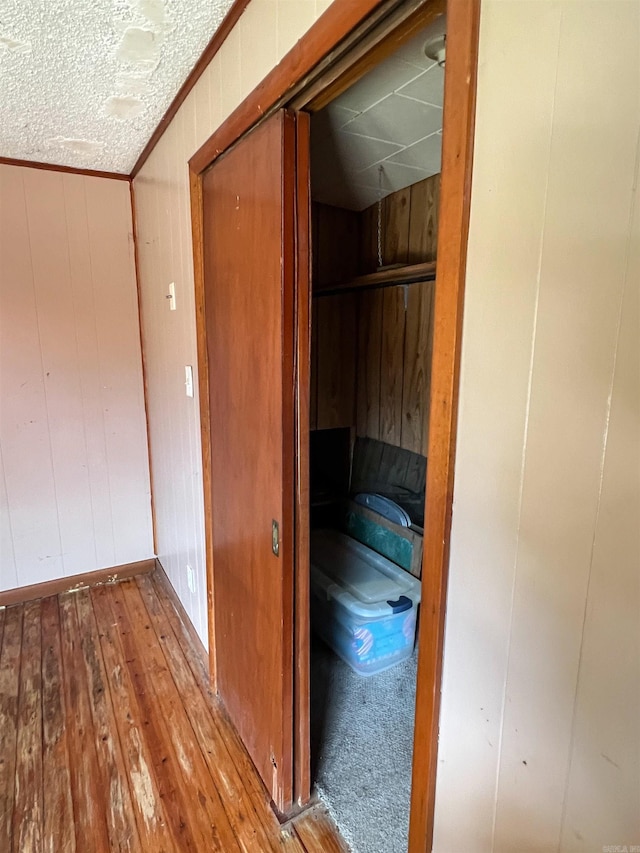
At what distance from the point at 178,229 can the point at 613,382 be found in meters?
1.87

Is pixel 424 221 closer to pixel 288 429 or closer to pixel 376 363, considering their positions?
pixel 376 363

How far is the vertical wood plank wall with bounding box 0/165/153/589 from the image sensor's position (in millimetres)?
2518

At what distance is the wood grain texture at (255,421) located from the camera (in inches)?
49.0

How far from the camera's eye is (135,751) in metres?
1.72

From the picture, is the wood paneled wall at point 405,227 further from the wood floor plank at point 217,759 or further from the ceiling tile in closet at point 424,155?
the wood floor plank at point 217,759

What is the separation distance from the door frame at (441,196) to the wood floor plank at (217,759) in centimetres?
76

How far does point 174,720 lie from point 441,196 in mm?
2039

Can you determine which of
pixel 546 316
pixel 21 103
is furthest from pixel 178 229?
pixel 546 316

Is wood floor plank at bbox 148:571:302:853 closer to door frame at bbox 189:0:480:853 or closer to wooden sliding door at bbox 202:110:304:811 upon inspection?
wooden sliding door at bbox 202:110:304:811

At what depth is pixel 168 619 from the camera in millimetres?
2553

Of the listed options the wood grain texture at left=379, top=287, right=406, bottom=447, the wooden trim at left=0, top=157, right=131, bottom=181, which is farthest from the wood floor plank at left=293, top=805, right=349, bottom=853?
the wooden trim at left=0, top=157, right=131, bottom=181

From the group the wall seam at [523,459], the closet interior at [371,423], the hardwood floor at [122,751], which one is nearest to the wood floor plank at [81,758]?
the hardwood floor at [122,751]

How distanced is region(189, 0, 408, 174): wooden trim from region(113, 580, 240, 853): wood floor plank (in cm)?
206

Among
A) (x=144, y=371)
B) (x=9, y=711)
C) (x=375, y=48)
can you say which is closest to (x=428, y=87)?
(x=375, y=48)
